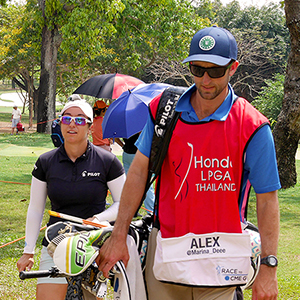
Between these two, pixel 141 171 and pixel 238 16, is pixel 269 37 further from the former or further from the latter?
pixel 141 171

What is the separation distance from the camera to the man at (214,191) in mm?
2285

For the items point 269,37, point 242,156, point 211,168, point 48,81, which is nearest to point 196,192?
point 211,168

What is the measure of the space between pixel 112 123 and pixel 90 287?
16.1ft

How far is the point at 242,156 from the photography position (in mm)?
2311

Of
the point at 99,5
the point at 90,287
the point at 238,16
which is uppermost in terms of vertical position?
the point at 238,16

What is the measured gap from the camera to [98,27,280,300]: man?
229cm

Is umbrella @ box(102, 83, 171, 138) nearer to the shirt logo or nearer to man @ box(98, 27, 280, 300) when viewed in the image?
the shirt logo

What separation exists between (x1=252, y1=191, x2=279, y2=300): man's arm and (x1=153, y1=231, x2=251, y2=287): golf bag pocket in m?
0.08

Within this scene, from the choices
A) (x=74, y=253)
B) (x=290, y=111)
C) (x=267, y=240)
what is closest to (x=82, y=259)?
(x=74, y=253)

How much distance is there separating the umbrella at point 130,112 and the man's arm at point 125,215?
4.21m

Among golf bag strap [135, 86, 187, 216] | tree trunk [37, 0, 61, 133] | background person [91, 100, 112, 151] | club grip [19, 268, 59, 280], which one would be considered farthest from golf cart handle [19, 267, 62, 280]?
tree trunk [37, 0, 61, 133]

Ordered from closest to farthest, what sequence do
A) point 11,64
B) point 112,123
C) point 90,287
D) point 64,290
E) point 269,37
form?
point 90,287
point 64,290
point 112,123
point 11,64
point 269,37

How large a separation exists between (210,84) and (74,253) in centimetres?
108

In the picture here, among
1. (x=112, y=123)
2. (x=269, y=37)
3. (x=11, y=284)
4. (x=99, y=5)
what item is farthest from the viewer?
(x=269, y=37)
